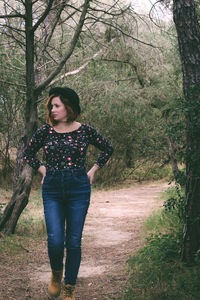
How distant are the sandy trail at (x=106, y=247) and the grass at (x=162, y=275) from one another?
19 centimetres

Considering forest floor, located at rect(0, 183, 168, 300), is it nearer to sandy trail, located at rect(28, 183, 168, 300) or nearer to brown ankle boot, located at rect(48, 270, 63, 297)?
sandy trail, located at rect(28, 183, 168, 300)

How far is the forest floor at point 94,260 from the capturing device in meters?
4.34

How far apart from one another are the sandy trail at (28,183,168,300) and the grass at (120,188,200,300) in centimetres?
19

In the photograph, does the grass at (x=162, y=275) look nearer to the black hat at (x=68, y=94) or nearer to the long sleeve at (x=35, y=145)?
the long sleeve at (x=35, y=145)

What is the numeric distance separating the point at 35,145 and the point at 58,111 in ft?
1.31

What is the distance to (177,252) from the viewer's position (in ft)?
15.6

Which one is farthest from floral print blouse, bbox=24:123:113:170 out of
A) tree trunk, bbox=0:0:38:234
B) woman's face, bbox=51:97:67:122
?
tree trunk, bbox=0:0:38:234

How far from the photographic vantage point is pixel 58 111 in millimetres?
3734

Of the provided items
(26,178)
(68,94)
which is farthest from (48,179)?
(26,178)

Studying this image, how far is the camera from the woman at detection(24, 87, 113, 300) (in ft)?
11.7

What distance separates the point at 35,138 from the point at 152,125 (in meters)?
11.9

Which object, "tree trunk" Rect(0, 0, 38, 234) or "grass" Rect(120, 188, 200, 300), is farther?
"tree trunk" Rect(0, 0, 38, 234)

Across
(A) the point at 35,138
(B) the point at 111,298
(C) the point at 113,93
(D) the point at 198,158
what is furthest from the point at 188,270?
(C) the point at 113,93

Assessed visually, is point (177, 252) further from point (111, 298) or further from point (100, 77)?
point (100, 77)
